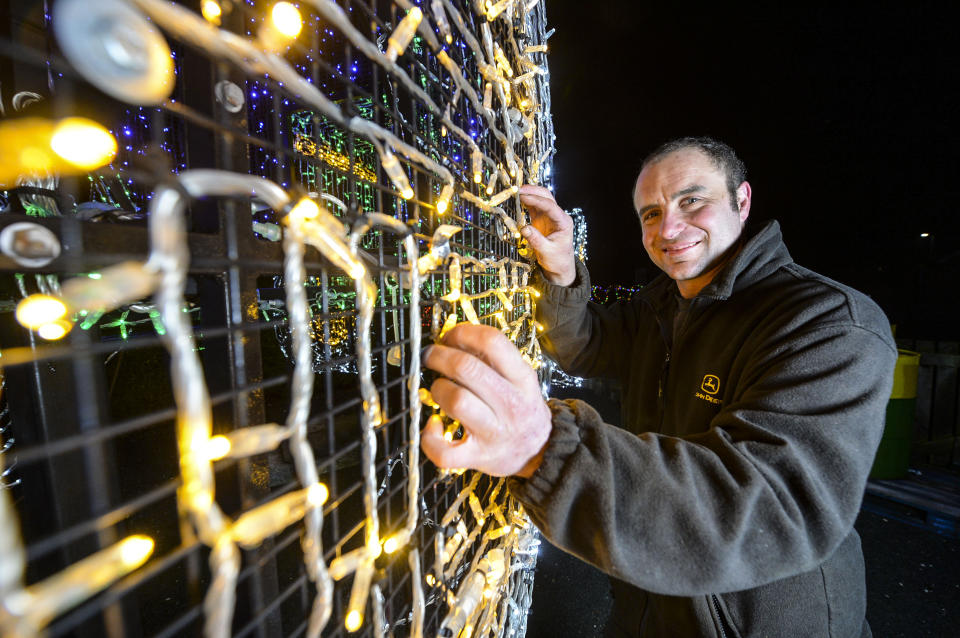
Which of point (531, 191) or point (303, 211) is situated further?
point (531, 191)

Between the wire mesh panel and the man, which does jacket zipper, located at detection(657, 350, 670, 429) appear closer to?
the man

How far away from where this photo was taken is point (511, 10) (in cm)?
73

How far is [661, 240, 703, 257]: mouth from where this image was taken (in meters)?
1.09

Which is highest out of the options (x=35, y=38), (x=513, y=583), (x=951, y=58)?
(x=951, y=58)

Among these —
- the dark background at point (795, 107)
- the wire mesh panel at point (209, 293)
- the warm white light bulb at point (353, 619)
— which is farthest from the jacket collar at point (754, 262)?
the dark background at point (795, 107)

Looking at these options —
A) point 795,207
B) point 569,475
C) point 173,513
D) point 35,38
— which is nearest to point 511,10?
point 35,38

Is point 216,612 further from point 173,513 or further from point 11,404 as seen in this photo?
point 173,513

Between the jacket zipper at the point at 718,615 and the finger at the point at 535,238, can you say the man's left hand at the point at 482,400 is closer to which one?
the finger at the point at 535,238

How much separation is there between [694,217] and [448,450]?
1.03m

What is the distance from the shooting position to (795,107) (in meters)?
3.85

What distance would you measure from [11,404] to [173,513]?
228 centimetres

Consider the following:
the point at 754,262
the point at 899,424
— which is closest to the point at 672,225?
the point at 754,262

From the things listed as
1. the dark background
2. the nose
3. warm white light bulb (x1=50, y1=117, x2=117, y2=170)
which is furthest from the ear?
the dark background

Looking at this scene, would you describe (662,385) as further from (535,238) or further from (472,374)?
(472,374)
